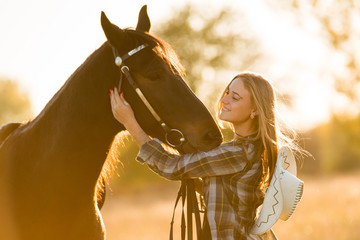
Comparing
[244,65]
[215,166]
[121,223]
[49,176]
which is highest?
[49,176]

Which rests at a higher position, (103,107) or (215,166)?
(103,107)

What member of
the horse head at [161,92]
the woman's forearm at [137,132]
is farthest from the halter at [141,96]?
the woman's forearm at [137,132]

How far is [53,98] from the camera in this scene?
3215mm

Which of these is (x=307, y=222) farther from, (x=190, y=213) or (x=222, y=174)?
(x=222, y=174)

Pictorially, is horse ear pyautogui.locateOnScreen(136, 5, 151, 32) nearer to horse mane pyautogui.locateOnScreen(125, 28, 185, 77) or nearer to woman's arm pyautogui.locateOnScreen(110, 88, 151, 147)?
horse mane pyautogui.locateOnScreen(125, 28, 185, 77)

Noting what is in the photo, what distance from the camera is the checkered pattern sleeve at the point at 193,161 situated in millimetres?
2979

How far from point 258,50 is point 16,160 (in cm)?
1978

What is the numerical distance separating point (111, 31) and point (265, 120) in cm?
121

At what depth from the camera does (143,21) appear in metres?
3.35

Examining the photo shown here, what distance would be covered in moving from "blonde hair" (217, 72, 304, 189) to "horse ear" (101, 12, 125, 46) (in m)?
0.96

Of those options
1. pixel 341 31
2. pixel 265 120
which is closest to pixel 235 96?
pixel 265 120

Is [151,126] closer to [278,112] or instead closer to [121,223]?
[278,112]

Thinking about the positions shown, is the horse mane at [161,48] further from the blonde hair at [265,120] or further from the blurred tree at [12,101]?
the blurred tree at [12,101]

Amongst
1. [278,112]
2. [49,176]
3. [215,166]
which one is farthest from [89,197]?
[278,112]
